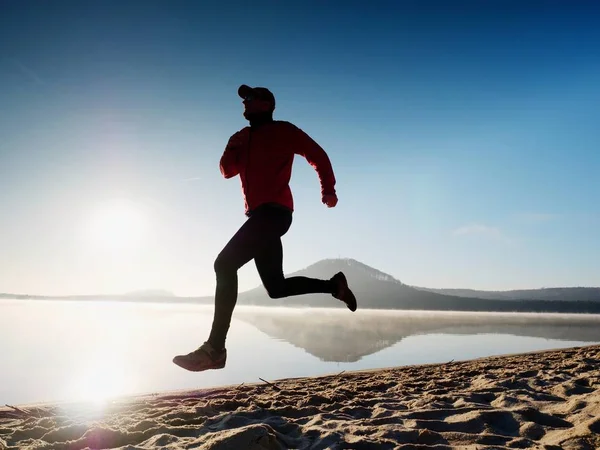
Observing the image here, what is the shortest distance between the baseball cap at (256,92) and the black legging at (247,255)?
104 cm

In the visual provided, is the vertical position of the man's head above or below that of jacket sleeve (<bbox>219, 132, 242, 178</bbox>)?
above

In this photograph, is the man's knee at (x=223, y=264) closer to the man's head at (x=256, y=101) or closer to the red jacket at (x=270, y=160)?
the red jacket at (x=270, y=160)

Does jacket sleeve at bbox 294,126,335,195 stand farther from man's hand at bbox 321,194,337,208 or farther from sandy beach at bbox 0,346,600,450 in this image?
sandy beach at bbox 0,346,600,450

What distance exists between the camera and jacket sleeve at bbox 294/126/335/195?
367cm

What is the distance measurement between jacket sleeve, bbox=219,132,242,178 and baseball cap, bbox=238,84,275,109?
41cm

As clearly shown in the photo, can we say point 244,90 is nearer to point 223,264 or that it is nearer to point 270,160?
point 270,160

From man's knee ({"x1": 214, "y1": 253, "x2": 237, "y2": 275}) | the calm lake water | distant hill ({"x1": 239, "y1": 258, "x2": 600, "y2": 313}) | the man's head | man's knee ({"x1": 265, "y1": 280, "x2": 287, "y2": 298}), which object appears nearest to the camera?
man's knee ({"x1": 214, "y1": 253, "x2": 237, "y2": 275})

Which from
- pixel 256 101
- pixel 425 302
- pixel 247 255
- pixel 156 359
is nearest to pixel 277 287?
pixel 247 255

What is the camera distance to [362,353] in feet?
34.6

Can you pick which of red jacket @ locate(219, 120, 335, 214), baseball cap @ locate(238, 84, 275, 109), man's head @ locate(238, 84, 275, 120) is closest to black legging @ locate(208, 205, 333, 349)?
red jacket @ locate(219, 120, 335, 214)

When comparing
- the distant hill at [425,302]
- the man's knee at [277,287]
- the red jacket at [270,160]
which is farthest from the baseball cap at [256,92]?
the distant hill at [425,302]

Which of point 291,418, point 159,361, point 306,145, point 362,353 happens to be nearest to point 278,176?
point 306,145

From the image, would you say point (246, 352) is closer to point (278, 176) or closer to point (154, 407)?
point (154, 407)

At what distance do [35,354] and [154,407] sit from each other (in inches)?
312
